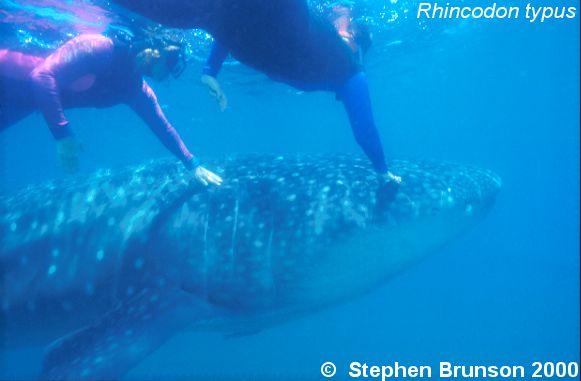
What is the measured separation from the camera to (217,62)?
17.8ft

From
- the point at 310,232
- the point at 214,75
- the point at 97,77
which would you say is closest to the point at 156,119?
the point at 97,77

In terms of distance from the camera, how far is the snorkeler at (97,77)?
5426 millimetres

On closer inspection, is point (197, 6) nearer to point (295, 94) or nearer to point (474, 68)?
point (295, 94)

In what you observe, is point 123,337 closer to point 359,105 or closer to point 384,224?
point 384,224

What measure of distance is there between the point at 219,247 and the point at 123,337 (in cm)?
124

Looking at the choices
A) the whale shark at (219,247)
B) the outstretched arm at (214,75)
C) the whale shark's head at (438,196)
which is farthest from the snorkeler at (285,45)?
the whale shark at (219,247)

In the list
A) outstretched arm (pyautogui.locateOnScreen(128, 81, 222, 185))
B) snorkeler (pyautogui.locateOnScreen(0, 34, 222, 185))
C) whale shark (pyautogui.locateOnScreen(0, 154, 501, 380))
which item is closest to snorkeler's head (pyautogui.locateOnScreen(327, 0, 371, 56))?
whale shark (pyautogui.locateOnScreen(0, 154, 501, 380))

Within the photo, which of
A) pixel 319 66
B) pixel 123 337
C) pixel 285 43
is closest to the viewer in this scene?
pixel 123 337

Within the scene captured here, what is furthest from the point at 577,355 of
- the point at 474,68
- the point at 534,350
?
the point at 474,68

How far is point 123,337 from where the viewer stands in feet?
12.6

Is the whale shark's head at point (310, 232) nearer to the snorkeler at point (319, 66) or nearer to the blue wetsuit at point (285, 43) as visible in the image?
the snorkeler at point (319, 66)

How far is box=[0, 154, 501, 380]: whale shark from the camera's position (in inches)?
174

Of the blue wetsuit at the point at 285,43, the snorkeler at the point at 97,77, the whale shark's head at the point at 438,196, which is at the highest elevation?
the snorkeler at the point at 97,77

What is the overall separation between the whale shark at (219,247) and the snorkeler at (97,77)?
683 mm
